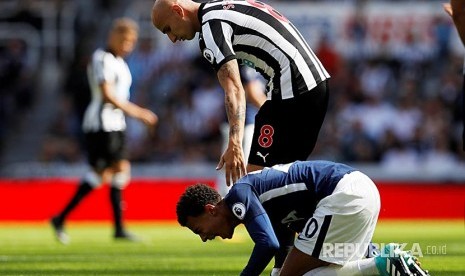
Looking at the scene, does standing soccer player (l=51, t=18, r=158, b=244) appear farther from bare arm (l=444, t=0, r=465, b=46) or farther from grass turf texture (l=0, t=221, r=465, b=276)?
bare arm (l=444, t=0, r=465, b=46)

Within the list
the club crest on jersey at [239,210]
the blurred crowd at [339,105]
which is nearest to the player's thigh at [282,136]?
the club crest on jersey at [239,210]

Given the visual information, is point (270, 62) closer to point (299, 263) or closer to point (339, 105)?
point (299, 263)

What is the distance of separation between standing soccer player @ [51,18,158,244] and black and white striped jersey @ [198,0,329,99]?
5179 millimetres

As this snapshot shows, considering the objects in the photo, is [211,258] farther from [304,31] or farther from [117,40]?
[304,31]

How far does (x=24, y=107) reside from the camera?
838 inches

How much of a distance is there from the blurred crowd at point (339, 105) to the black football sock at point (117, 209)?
225 inches

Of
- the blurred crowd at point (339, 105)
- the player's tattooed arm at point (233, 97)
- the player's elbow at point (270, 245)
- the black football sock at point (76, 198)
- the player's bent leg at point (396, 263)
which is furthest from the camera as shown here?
the blurred crowd at point (339, 105)

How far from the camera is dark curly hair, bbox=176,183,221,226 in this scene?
6.47 metres

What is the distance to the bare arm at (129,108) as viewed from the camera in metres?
11.9

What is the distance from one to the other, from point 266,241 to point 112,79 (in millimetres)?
6942

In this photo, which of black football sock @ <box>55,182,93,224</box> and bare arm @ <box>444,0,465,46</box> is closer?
bare arm @ <box>444,0,465,46</box>

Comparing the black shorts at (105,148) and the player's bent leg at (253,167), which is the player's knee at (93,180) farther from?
the player's bent leg at (253,167)

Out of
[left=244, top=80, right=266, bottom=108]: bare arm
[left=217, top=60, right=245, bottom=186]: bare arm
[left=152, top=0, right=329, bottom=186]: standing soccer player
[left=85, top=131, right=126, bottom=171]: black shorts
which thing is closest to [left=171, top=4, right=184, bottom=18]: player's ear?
[left=152, top=0, right=329, bottom=186]: standing soccer player

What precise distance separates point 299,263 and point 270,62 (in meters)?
1.64
